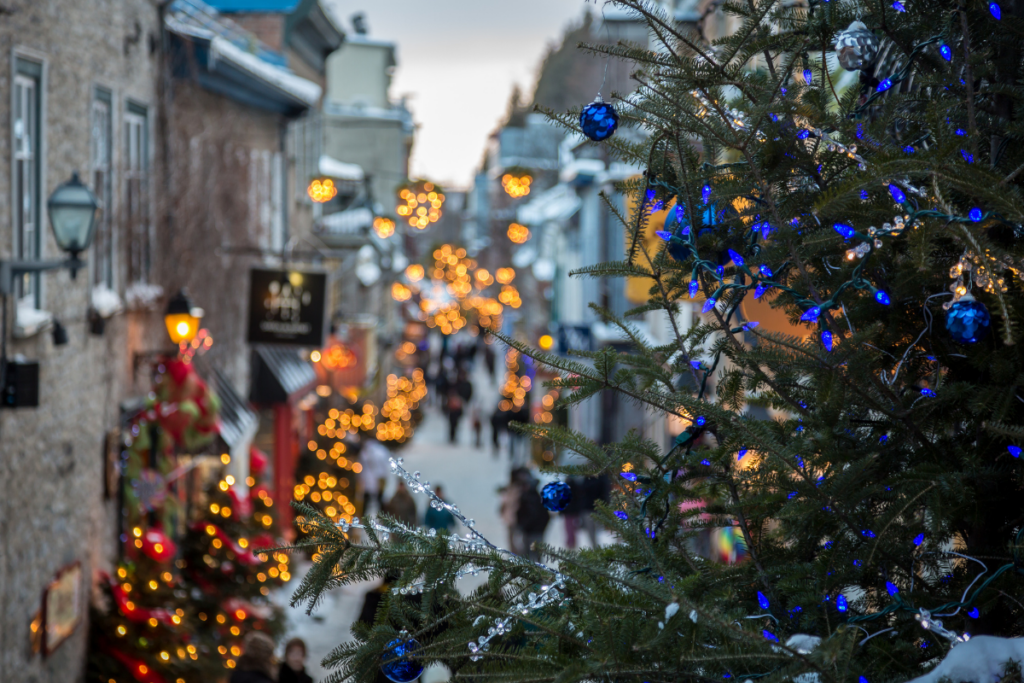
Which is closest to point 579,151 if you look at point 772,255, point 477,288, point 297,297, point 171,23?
point 297,297

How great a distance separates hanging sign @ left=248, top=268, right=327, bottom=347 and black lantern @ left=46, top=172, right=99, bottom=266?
6.97 meters

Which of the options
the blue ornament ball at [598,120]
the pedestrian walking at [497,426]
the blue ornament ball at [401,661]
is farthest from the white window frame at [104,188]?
the pedestrian walking at [497,426]

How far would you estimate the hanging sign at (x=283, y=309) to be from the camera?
13.7 metres

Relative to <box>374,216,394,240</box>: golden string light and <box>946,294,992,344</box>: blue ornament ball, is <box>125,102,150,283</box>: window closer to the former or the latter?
<box>946,294,992,344</box>: blue ornament ball

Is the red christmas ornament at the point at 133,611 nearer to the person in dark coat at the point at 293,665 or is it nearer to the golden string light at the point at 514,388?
the person in dark coat at the point at 293,665

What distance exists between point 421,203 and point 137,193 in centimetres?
1159

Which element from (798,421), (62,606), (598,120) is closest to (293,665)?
(62,606)

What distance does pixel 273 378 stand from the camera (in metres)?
16.3

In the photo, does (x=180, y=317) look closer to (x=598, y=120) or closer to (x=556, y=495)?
(x=556, y=495)

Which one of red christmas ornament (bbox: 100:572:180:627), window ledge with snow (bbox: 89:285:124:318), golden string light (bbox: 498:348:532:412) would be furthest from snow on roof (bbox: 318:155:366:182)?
red christmas ornament (bbox: 100:572:180:627)

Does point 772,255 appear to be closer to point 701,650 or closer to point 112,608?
point 701,650

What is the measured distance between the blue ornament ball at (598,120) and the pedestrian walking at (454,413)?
81.0ft

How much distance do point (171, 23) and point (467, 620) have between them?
1026 centimetres

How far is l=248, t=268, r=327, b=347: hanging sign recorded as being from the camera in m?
13.7
